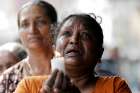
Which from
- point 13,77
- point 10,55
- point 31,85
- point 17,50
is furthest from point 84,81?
point 17,50

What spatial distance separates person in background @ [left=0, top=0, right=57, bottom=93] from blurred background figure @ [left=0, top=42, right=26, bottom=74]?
0.56 m

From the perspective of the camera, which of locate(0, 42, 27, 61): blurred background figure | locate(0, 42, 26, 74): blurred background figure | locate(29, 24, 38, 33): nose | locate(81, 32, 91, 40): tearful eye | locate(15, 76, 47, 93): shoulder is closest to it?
locate(15, 76, 47, 93): shoulder

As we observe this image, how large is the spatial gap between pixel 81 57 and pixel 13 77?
116 cm

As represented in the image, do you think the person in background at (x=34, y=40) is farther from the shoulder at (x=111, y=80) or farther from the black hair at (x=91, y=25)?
the shoulder at (x=111, y=80)

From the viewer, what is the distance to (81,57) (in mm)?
2938

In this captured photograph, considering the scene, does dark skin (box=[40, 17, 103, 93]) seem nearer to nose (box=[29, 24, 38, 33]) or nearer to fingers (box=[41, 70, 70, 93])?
fingers (box=[41, 70, 70, 93])

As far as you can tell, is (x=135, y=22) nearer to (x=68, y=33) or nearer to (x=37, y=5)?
(x=37, y=5)

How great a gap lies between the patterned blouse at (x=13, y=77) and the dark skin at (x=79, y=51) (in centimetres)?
98

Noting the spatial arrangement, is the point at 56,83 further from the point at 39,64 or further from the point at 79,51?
the point at 39,64

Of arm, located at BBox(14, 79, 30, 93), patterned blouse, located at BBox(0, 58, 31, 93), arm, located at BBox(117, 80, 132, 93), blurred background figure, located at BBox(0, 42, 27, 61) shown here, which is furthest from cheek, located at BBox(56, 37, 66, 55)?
blurred background figure, located at BBox(0, 42, 27, 61)

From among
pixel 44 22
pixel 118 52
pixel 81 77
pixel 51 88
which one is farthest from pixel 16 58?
pixel 118 52

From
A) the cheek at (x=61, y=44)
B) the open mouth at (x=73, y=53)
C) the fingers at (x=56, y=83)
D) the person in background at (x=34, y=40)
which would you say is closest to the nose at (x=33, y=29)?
the person in background at (x=34, y=40)

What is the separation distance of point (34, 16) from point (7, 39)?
19.6ft

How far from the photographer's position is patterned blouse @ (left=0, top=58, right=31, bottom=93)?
393 centimetres
